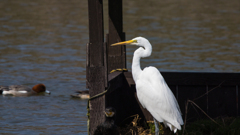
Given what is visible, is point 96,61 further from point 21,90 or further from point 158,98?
point 21,90

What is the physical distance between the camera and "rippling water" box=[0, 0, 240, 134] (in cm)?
980

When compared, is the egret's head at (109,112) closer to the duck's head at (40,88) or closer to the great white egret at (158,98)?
the great white egret at (158,98)

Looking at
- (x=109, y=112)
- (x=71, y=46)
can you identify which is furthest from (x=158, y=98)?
(x=71, y=46)

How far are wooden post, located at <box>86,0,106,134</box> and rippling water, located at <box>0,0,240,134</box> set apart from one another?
250 cm

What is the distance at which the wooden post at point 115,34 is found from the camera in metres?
7.34

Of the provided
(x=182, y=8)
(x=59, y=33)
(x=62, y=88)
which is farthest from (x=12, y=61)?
(x=182, y=8)

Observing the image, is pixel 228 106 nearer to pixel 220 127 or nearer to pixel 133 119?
pixel 220 127

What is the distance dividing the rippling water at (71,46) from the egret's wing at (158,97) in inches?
99.3

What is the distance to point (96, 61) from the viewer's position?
5.84 metres

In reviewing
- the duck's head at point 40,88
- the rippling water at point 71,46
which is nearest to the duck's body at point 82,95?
the rippling water at point 71,46

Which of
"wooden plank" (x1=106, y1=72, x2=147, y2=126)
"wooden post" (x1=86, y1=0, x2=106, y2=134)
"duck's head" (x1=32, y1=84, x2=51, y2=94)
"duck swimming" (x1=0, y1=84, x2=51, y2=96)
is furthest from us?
"duck's head" (x1=32, y1=84, x2=51, y2=94)

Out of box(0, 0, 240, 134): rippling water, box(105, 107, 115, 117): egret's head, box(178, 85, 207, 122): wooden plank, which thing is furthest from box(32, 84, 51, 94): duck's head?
box(105, 107, 115, 117): egret's head

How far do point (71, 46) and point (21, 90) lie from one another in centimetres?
716

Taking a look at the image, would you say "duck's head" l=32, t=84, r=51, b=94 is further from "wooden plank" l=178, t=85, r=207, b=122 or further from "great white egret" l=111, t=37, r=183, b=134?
"great white egret" l=111, t=37, r=183, b=134
